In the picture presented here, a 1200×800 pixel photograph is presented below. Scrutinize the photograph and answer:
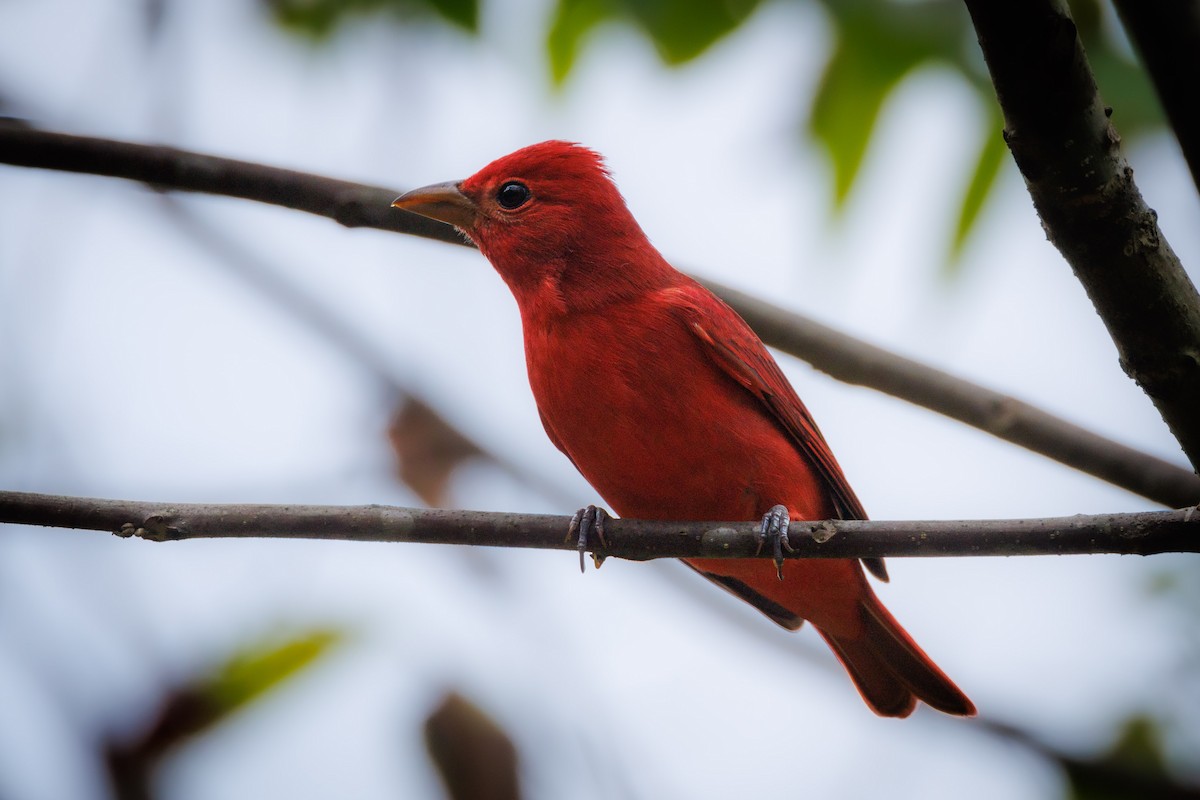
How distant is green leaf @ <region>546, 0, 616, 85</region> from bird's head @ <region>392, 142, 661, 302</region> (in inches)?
30.1

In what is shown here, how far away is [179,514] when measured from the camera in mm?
2787

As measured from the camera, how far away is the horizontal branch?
2.48m

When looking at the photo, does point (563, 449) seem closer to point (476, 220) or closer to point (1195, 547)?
point (476, 220)

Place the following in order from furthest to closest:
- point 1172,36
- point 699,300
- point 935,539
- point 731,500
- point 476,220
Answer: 1. point 476,220
2. point 699,300
3. point 731,500
4. point 935,539
5. point 1172,36

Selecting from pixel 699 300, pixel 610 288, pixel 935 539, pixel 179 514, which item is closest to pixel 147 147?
pixel 179 514

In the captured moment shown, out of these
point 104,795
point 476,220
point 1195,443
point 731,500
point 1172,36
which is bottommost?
point 104,795

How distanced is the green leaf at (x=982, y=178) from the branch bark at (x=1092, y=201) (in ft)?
4.00

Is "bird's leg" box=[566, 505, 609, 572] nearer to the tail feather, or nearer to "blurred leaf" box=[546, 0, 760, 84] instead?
"blurred leaf" box=[546, 0, 760, 84]

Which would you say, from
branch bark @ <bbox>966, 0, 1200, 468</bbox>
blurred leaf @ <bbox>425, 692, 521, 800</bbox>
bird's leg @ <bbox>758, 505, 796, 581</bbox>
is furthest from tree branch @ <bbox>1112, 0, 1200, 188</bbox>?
blurred leaf @ <bbox>425, 692, 521, 800</bbox>

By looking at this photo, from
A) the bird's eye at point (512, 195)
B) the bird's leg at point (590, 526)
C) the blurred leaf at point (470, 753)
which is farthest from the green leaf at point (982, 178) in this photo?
the blurred leaf at point (470, 753)

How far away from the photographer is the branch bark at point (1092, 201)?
6.46ft

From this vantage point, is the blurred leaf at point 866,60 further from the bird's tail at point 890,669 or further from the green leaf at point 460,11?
the bird's tail at point 890,669

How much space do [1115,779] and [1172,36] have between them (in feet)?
8.70

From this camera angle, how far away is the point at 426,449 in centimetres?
501
